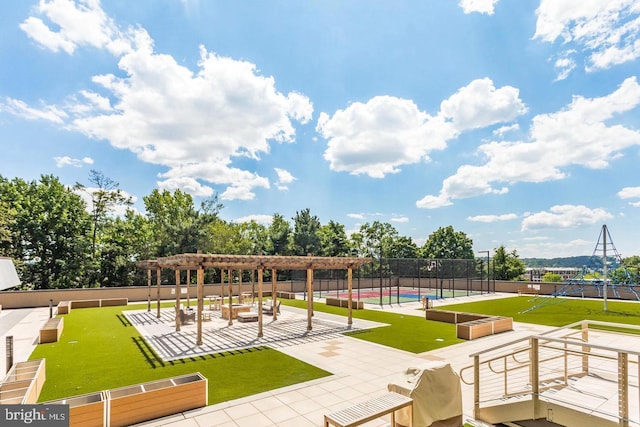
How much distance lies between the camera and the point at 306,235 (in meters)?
45.9

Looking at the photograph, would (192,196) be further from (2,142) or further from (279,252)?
(2,142)

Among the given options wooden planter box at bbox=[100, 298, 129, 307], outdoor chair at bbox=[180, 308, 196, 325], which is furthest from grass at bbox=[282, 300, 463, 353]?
wooden planter box at bbox=[100, 298, 129, 307]

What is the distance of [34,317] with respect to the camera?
63.6 ft

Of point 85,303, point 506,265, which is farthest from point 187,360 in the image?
point 506,265

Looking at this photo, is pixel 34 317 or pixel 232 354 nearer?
pixel 232 354

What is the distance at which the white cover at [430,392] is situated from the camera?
5.69 m

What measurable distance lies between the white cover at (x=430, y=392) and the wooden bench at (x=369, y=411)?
0.51ft

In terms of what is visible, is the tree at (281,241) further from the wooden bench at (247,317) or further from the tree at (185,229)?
the wooden bench at (247,317)

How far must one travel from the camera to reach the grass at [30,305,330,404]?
8.58 meters

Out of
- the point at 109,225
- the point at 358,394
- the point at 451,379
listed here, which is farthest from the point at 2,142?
the point at 451,379

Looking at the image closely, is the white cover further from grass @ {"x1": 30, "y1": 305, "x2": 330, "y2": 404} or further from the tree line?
the tree line

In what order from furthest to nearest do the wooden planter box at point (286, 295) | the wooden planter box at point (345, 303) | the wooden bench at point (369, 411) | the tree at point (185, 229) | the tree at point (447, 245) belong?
the tree at point (447, 245) < the tree at point (185, 229) < the wooden planter box at point (286, 295) < the wooden planter box at point (345, 303) < the wooden bench at point (369, 411)

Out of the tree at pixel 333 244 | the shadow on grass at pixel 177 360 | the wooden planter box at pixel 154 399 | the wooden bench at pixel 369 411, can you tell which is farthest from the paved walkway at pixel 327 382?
the tree at pixel 333 244

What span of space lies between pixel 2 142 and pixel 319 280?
26.7m
